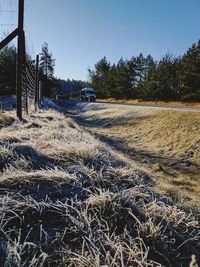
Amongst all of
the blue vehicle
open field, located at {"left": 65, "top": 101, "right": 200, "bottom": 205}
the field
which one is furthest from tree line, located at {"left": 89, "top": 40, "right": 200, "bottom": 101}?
the field

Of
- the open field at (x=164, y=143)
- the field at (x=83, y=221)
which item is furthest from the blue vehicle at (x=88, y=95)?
the field at (x=83, y=221)

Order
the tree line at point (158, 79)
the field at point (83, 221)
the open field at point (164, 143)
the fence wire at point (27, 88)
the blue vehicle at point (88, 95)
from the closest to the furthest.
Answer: the field at point (83, 221) → the open field at point (164, 143) → the fence wire at point (27, 88) → the tree line at point (158, 79) → the blue vehicle at point (88, 95)

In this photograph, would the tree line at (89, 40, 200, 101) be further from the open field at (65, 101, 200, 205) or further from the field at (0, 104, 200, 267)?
the field at (0, 104, 200, 267)

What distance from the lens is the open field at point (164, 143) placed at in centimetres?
973

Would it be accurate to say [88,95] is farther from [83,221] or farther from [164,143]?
[83,221]

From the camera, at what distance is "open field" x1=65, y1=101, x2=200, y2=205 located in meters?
9.73

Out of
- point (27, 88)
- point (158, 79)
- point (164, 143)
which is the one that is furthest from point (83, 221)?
point (158, 79)

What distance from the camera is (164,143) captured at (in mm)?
14086

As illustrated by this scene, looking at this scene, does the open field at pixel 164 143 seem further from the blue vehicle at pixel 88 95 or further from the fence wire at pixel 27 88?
the blue vehicle at pixel 88 95

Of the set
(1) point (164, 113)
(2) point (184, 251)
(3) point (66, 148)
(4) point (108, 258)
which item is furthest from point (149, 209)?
(1) point (164, 113)

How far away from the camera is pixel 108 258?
7.29 ft

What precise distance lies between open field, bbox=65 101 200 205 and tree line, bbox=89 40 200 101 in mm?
20973

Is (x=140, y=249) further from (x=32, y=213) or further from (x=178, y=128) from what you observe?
(x=178, y=128)

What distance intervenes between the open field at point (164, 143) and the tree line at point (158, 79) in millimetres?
20973
